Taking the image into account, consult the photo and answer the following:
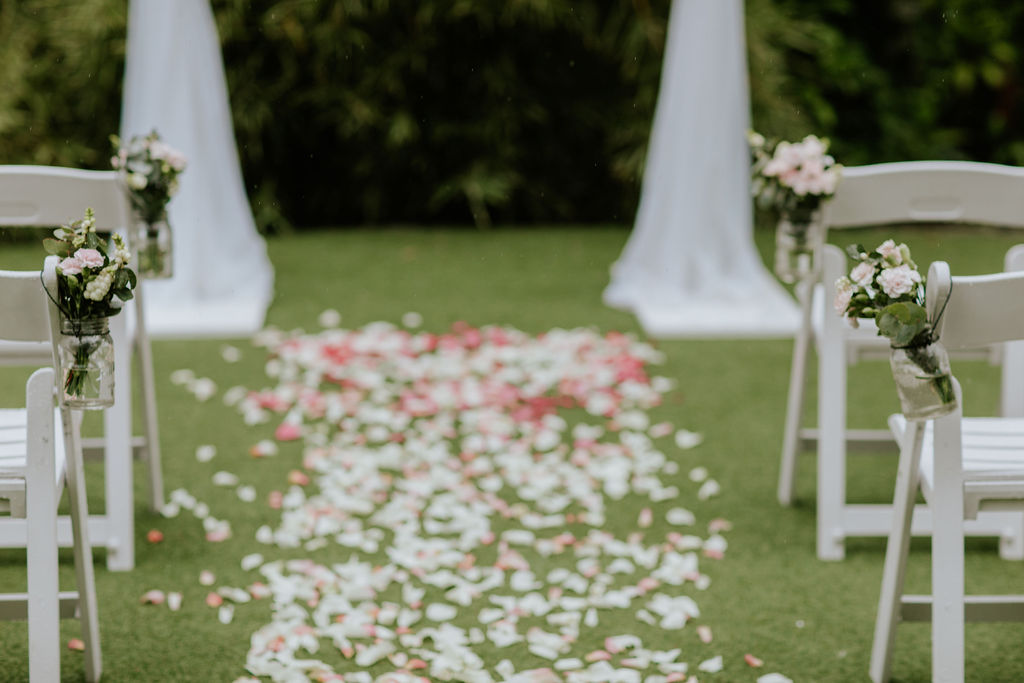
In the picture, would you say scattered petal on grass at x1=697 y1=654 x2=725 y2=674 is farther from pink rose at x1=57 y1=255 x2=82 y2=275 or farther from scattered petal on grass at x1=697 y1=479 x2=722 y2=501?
pink rose at x1=57 y1=255 x2=82 y2=275

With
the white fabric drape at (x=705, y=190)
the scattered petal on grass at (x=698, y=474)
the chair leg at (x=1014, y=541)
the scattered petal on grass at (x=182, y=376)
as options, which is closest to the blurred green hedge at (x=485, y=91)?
the white fabric drape at (x=705, y=190)

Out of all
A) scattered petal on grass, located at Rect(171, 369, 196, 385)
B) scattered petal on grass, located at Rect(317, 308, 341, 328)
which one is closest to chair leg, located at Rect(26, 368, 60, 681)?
scattered petal on grass, located at Rect(171, 369, 196, 385)

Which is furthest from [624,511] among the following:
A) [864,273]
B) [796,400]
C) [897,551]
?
[864,273]

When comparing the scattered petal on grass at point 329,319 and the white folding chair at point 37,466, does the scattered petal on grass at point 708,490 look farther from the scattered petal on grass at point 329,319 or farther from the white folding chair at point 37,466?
the scattered petal on grass at point 329,319

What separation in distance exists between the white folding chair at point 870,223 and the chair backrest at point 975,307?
97cm

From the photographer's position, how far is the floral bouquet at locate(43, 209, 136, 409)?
204cm

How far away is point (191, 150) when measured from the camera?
523cm

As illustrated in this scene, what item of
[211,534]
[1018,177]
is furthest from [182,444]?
[1018,177]

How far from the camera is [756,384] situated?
14.7 feet

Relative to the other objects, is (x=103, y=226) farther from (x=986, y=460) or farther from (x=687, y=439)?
(x=986, y=460)

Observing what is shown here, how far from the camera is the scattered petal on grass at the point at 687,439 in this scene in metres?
3.86

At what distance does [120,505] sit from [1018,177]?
2.28 m

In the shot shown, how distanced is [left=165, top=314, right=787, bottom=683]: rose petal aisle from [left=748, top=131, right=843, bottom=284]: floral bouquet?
0.74m

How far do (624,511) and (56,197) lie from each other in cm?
165
